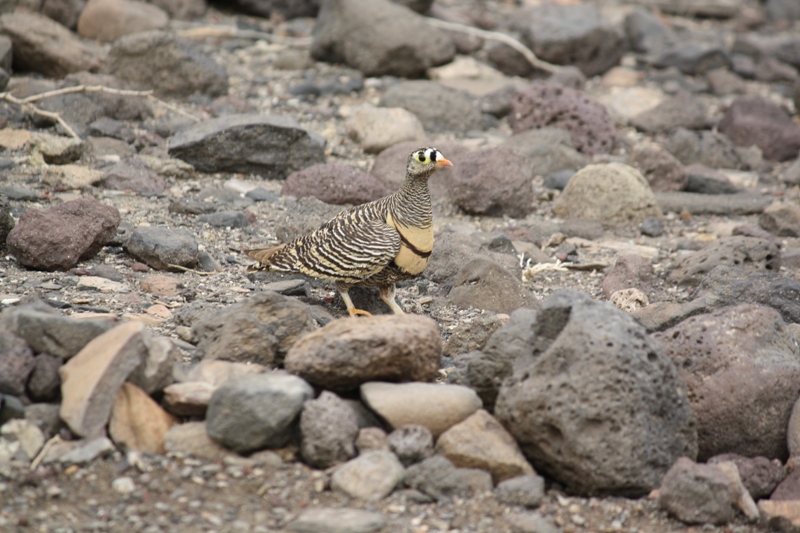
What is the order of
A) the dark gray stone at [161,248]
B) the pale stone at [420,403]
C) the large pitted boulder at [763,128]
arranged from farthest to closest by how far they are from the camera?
the large pitted boulder at [763,128], the dark gray stone at [161,248], the pale stone at [420,403]

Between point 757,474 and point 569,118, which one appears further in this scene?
point 569,118

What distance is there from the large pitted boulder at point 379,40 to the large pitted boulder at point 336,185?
398 cm

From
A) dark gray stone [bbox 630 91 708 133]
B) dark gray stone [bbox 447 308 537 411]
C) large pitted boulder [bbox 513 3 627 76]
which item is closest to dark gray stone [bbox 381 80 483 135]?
dark gray stone [bbox 630 91 708 133]

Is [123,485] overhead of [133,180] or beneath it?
overhead

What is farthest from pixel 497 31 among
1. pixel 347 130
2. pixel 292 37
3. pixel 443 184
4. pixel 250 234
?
pixel 250 234

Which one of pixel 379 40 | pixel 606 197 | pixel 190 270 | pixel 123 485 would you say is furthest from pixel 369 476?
pixel 379 40

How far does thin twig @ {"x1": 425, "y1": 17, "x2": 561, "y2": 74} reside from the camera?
1363 cm

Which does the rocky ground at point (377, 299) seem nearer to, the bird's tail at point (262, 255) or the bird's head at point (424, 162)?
the bird's tail at point (262, 255)

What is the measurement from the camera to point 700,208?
10047mm

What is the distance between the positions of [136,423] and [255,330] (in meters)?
0.89

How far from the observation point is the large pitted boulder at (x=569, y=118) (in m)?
11.3

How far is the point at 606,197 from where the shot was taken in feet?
30.9

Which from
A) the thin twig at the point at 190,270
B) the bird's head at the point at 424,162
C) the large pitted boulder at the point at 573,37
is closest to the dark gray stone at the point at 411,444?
the bird's head at the point at 424,162

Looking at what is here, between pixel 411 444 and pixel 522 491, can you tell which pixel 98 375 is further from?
pixel 522 491
